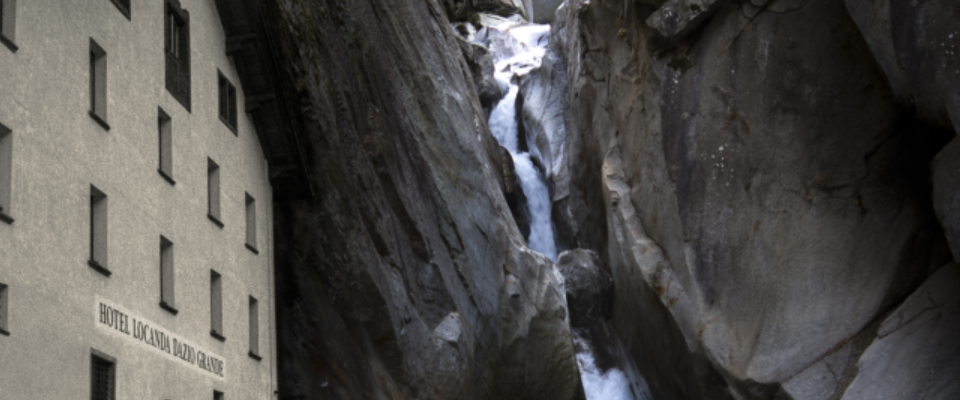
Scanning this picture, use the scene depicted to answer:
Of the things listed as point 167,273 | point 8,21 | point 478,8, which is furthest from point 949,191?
point 478,8

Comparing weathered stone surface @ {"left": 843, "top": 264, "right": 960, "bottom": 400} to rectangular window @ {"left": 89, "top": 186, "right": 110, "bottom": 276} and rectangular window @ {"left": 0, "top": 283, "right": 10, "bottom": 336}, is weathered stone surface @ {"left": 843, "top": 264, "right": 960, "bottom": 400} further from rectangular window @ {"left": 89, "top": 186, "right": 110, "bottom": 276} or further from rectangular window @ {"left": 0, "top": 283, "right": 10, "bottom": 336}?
rectangular window @ {"left": 0, "top": 283, "right": 10, "bottom": 336}

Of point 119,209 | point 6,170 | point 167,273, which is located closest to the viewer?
point 6,170

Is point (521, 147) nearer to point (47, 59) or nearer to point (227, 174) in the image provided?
point (227, 174)

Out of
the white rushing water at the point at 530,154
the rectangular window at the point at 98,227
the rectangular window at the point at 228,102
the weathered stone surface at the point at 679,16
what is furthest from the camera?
the white rushing water at the point at 530,154

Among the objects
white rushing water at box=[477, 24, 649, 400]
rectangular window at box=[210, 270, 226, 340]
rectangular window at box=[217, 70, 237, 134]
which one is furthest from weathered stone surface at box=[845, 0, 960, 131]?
rectangular window at box=[210, 270, 226, 340]

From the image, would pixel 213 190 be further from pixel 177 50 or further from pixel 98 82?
pixel 98 82

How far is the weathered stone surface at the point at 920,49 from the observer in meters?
24.3

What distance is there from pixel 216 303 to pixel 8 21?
8.71 m

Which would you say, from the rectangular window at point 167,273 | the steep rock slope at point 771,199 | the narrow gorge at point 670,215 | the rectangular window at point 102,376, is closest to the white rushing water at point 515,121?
the narrow gorge at point 670,215

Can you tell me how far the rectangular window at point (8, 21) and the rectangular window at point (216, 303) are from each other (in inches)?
320

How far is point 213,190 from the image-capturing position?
22844 mm

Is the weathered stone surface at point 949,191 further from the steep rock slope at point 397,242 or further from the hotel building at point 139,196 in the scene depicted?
the hotel building at point 139,196

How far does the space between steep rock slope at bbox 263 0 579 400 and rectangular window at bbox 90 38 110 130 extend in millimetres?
7557

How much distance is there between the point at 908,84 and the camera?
25.7 meters
